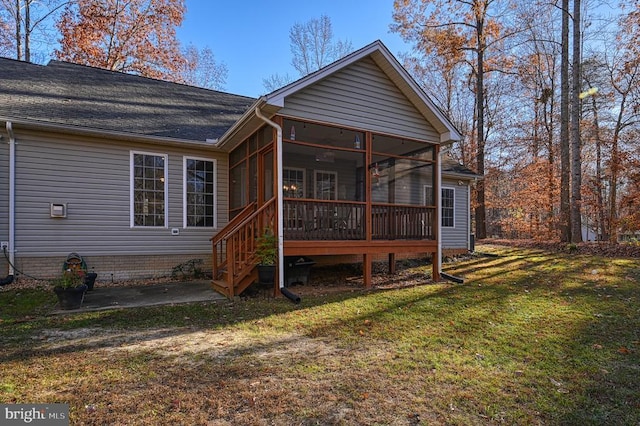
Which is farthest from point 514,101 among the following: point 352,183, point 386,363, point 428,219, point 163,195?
point 386,363

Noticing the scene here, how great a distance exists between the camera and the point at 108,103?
906cm

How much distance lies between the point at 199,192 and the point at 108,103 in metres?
3.35

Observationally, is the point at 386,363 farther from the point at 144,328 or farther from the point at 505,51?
the point at 505,51

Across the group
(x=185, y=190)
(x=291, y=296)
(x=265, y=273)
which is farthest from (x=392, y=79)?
(x=185, y=190)

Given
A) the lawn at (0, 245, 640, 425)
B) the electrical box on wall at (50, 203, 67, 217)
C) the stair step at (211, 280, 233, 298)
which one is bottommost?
the lawn at (0, 245, 640, 425)

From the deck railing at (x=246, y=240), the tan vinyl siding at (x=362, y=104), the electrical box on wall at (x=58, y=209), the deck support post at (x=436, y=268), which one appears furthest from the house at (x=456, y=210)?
the electrical box on wall at (x=58, y=209)

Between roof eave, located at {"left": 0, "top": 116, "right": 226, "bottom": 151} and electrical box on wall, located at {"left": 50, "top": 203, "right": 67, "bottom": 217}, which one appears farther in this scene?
electrical box on wall, located at {"left": 50, "top": 203, "right": 67, "bottom": 217}

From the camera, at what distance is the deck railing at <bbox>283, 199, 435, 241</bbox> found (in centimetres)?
680

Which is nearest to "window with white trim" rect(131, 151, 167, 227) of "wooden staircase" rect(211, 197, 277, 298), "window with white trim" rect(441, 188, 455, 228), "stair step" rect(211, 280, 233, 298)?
"stair step" rect(211, 280, 233, 298)

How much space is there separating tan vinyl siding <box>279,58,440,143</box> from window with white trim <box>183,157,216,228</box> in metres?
3.43

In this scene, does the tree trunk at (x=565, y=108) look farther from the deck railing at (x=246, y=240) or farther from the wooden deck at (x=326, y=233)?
the deck railing at (x=246, y=240)

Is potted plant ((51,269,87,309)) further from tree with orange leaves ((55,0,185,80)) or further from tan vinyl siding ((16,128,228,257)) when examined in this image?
tree with orange leaves ((55,0,185,80))

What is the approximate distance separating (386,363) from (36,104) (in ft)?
29.7

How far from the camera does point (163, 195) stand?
842 centimetres
